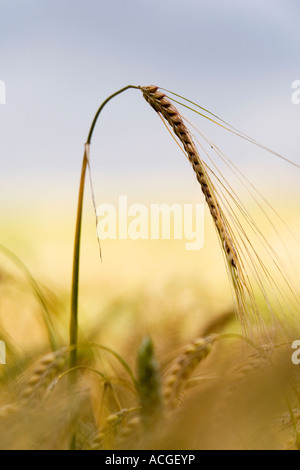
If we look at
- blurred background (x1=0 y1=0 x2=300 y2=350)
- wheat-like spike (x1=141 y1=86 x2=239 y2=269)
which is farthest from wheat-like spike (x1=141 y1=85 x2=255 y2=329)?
blurred background (x1=0 y1=0 x2=300 y2=350)

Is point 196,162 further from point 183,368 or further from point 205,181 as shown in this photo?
point 183,368

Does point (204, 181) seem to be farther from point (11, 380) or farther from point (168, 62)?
point (11, 380)

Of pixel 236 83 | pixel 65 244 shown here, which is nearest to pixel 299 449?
pixel 65 244

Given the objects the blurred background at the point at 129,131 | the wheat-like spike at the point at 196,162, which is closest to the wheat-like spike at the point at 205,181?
the wheat-like spike at the point at 196,162

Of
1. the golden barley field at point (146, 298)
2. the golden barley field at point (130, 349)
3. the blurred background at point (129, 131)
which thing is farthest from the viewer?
the blurred background at point (129, 131)

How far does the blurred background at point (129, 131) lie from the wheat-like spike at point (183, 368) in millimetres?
166

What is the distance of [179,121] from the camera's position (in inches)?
24.2

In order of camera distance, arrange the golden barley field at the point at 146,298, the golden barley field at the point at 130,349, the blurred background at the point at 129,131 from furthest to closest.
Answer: the blurred background at the point at 129,131 < the golden barley field at the point at 146,298 < the golden barley field at the point at 130,349

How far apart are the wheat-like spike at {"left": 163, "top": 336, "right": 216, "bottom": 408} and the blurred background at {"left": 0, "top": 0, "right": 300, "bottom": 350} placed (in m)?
0.17

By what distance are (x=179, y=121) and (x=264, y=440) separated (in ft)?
1.34

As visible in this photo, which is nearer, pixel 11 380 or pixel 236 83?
pixel 11 380

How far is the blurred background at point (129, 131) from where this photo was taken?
0.72 m

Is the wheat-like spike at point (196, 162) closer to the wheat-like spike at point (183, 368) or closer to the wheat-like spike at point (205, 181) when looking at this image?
the wheat-like spike at point (205, 181)

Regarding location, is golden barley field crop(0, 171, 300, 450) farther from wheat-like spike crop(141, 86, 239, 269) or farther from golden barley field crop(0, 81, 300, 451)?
wheat-like spike crop(141, 86, 239, 269)
